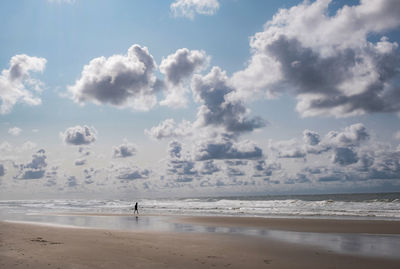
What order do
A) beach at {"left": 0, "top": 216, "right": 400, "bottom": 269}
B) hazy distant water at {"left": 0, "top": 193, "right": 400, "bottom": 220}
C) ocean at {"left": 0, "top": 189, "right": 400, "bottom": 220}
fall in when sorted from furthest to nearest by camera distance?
hazy distant water at {"left": 0, "top": 193, "right": 400, "bottom": 220}
ocean at {"left": 0, "top": 189, "right": 400, "bottom": 220}
beach at {"left": 0, "top": 216, "right": 400, "bottom": 269}

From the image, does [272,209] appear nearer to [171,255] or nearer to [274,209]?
[274,209]

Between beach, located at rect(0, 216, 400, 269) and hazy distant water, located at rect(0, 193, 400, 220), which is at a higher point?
beach, located at rect(0, 216, 400, 269)

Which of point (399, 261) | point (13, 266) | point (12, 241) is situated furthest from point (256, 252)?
point (12, 241)

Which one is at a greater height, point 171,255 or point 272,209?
point 171,255

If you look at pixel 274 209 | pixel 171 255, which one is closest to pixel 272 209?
pixel 274 209

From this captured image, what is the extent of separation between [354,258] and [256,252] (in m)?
4.03

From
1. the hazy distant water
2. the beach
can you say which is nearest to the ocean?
the hazy distant water

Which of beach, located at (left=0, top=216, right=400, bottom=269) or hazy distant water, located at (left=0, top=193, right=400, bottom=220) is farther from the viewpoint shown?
hazy distant water, located at (left=0, top=193, right=400, bottom=220)

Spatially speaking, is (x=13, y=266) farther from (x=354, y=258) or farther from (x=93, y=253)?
(x=354, y=258)

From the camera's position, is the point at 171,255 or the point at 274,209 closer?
the point at 171,255

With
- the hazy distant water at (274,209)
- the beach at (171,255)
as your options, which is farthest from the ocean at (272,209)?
the beach at (171,255)

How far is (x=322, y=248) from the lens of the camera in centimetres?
1547

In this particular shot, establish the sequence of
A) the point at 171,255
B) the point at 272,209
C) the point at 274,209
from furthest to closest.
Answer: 1. the point at 272,209
2. the point at 274,209
3. the point at 171,255

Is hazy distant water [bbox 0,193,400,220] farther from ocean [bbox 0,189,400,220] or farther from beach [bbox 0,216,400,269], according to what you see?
beach [bbox 0,216,400,269]
